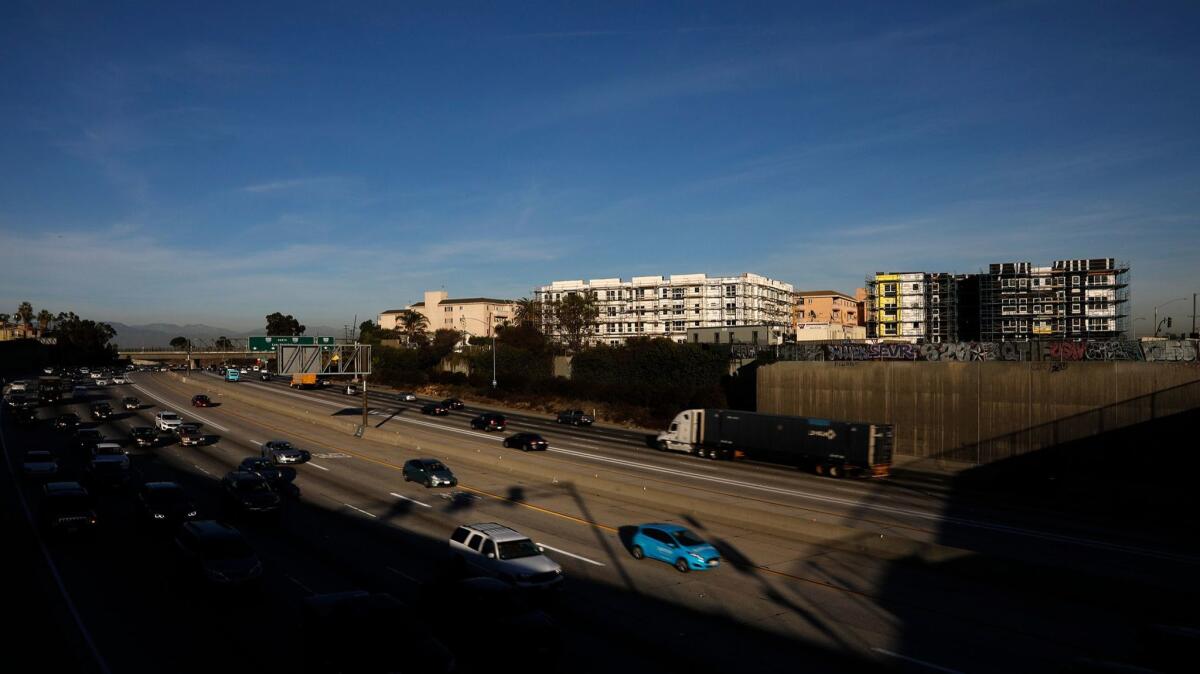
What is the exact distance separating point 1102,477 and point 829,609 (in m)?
28.4

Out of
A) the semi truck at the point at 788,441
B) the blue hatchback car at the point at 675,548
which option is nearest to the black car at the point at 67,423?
the semi truck at the point at 788,441

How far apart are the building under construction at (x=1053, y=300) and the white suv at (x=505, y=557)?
105 m

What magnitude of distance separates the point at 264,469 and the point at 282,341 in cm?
2291

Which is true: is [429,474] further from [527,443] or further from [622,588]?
[622,588]

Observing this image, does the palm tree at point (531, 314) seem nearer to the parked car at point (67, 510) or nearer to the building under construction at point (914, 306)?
the building under construction at point (914, 306)

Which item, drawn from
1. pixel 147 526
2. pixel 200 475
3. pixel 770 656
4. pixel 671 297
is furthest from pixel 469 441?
pixel 671 297

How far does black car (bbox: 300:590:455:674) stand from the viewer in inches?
492

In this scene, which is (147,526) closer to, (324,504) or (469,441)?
(324,504)

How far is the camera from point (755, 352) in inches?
2879

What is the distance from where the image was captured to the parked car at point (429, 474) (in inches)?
1417

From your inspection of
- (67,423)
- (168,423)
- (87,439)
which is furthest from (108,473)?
(67,423)

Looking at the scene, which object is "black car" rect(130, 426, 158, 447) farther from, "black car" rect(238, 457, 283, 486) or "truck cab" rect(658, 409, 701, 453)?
"truck cab" rect(658, 409, 701, 453)

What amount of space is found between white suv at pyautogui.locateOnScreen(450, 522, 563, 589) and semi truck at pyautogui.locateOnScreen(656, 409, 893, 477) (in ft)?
83.1

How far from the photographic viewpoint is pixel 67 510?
23.8m
